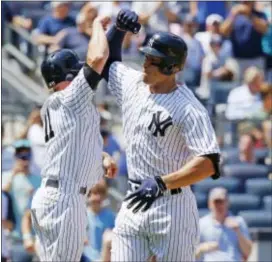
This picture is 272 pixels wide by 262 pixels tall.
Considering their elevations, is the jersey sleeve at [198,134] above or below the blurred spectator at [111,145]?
below

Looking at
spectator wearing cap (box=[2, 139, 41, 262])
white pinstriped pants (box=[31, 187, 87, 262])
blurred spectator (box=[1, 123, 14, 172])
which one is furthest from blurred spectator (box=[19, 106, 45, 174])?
white pinstriped pants (box=[31, 187, 87, 262])

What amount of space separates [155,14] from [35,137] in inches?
134

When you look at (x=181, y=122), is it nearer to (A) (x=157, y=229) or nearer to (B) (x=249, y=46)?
(A) (x=157, y=229)

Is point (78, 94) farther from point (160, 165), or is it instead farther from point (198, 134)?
point (198, 134)

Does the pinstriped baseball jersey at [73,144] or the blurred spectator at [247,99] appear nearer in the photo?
the pinstriped baseball jersey at [73,144]

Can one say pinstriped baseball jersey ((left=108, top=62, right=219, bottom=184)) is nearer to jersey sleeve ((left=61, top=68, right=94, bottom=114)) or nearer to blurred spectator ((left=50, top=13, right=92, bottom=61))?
jersey sleeve ((left=61, top=68, right=94, bottom=114))

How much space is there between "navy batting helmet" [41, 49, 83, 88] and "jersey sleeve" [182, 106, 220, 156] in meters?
1.07

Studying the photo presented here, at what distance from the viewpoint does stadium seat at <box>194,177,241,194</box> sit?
12097 millimetres

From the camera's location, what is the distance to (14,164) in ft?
38.2

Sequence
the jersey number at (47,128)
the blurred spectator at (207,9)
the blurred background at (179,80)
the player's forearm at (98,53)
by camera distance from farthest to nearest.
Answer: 1. the blurred spectator at (207,9)
2. the blurred background at (179,80)
3. the jersey number at (47,128)
4. the player's forearm at (98,53)

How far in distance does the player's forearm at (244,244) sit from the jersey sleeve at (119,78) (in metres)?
3.09

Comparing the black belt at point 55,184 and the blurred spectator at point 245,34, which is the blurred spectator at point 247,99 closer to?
the blurred spectator at point 245,34

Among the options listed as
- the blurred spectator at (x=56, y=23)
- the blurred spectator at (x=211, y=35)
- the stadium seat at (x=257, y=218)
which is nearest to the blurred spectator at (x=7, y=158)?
the blurred spectator at (x=56, y=23)

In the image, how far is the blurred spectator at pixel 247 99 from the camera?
1359 cm
